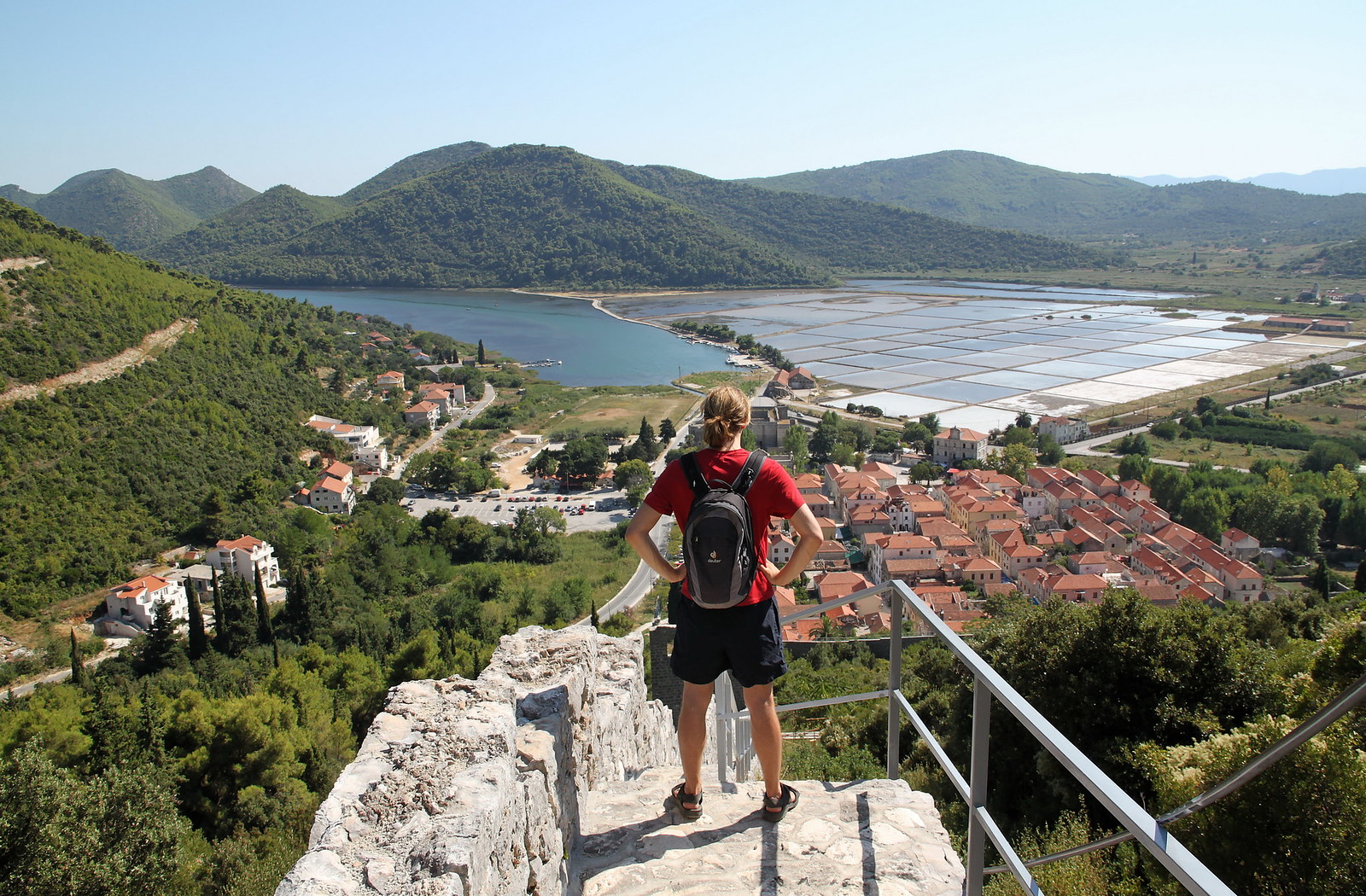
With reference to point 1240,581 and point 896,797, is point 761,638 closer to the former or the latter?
point 896,797

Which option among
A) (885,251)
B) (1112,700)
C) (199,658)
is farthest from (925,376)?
(885,251)

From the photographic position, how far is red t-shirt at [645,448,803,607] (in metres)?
2.34

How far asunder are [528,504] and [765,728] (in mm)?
28293

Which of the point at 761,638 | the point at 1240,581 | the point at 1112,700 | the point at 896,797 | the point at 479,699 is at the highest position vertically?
the point at 761,638

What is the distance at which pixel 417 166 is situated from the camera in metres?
166

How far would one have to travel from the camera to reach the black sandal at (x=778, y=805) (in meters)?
2.54

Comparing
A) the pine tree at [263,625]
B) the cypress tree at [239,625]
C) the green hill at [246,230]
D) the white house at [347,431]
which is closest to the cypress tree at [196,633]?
the cypress tree at [239,625]

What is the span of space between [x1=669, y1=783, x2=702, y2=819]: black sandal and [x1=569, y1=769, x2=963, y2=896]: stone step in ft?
0.09

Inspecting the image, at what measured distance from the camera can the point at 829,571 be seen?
2244cm

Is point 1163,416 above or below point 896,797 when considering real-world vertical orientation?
below

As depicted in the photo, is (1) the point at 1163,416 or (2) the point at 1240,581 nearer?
(2) the point at 1240,581

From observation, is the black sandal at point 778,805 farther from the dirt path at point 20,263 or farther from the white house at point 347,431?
the dirt path at point 20,263

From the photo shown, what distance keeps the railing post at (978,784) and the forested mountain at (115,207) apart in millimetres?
133835

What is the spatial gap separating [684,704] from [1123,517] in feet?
92.6
